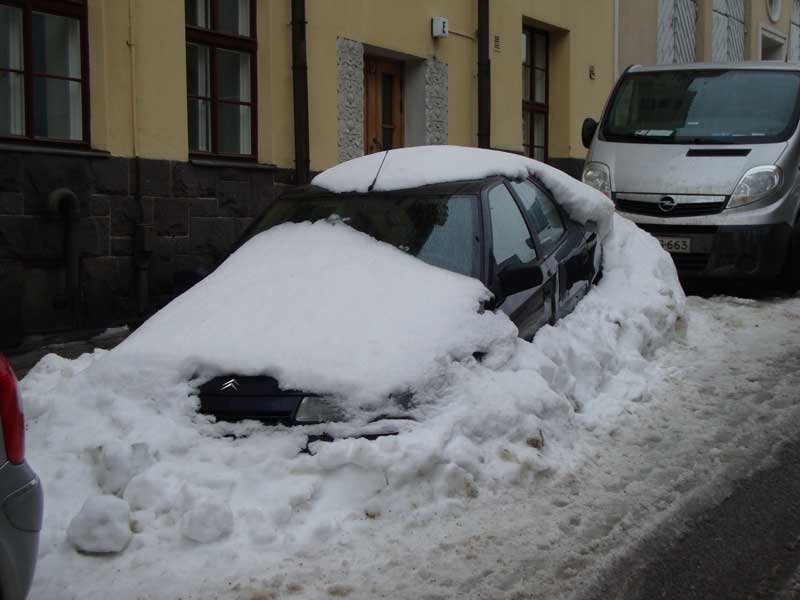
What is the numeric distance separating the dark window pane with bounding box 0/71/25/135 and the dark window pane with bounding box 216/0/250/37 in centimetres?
246

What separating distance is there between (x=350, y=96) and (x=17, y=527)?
31.6 ft

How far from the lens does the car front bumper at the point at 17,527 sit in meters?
3.08

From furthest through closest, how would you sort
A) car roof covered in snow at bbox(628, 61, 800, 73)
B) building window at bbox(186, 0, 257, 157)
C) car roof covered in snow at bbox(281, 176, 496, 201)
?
car roof covered in snow at bbox(628, 61, 800, 73) < building window at bbox(186, 0, 257, 157) < car roof covered in snow at bbox(281, 176, 496, 201)

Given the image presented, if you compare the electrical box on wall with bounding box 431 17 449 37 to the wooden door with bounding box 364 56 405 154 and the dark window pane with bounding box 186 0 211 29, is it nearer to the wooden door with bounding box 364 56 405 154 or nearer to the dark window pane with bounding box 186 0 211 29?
the wooden door with bounding box 364 56 405 154

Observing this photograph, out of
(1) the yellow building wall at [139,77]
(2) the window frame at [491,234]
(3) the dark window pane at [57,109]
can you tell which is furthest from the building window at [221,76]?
(2) the window frame at [491,234]

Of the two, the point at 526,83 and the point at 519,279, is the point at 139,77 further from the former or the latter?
the point at 526,83

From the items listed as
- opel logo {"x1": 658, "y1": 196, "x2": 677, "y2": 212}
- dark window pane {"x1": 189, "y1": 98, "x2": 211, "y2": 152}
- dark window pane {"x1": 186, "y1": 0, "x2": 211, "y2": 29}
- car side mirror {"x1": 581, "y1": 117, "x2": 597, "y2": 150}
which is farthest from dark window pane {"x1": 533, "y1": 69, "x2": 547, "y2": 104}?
dark window pane {"x1": 189, "y1": 98, "x2": 211, "y2": 152}

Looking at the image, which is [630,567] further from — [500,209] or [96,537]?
[500,209]

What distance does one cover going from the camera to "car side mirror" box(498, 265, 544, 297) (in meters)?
5.82

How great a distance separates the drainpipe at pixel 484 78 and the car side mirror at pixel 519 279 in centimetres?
872

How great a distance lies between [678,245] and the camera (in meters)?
10.4

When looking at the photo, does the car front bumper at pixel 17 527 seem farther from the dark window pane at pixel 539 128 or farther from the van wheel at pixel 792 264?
the dark window pane at pixel 539 128

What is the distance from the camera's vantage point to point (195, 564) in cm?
412

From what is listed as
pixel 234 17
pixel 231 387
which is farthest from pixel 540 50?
pixel 231 387
